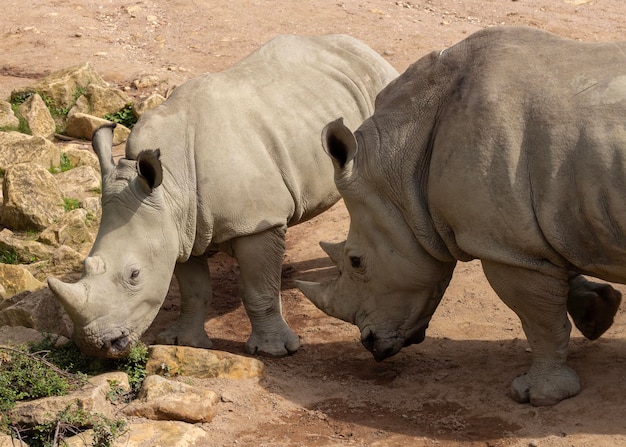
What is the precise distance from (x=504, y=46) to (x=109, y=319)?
3145mm

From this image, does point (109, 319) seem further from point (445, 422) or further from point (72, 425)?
point (445, 422)

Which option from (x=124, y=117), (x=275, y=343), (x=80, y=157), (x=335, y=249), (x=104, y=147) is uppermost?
(x=104, y=147)

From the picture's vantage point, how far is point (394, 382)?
7.70 meters

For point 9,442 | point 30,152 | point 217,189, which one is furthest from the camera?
point 30,152

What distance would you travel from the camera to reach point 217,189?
7918 mm

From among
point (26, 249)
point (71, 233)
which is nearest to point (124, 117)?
point (71, 233)

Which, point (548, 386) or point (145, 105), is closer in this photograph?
point (548, 386)

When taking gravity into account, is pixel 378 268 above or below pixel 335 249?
above


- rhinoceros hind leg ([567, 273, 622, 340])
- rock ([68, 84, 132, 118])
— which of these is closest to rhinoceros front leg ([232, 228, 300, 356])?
rhinoceros hind leg ([567, 273, 622, 340])

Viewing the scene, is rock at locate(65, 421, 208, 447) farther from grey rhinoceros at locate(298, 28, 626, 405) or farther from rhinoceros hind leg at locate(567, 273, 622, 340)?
rhinoceros hind leg at locate(567, 273, 622, 340)

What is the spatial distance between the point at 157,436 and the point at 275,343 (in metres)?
1.89

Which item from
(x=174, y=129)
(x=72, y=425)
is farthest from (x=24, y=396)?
(x=174, y=129)

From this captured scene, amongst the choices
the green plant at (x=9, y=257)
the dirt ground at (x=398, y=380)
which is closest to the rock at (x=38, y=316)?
the dirt ground at (x=398, y=380)

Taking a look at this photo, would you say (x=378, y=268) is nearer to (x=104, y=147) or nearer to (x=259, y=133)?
(x=259, y=133)
